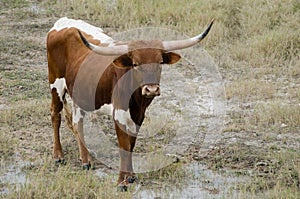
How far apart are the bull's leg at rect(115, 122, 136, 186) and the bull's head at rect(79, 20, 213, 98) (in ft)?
1.71

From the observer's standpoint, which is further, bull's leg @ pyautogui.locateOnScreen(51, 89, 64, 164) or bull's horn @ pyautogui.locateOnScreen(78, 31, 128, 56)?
bull's leg @ pyautogui.locateOnScreen(51, 89, 64, 164)

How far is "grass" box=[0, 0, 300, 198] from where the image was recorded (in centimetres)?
603

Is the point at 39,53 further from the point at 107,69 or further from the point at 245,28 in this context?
the point at 107,69

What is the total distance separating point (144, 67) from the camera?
5.38 metres

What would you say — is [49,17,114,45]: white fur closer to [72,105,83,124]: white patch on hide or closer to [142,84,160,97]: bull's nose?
[72,105,83,124]: white patch on hide

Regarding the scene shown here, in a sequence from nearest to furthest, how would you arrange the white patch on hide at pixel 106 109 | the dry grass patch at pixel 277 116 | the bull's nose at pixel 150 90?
1. the bull's nose at pixel 150 90
2. the white patch on hide at pixel 106 109
3. the dry grass patch at pixel 277 116

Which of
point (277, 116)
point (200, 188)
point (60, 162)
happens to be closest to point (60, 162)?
point (60, 162)

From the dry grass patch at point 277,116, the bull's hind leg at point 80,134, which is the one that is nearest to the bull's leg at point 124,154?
the bull's hind leg at point 80,134

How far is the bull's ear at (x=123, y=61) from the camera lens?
557 cm

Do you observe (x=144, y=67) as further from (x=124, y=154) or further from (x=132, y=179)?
(x=132, y=179)

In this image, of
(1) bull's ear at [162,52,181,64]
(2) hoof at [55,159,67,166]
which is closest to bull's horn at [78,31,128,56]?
(1) bull's ear at [162,52,181,64]

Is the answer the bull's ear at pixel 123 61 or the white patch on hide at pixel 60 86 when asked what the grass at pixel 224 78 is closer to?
the white patch on hide at pixel 60 86

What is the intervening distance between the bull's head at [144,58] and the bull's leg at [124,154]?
0.52 meters

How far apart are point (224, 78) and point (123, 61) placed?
404cm
